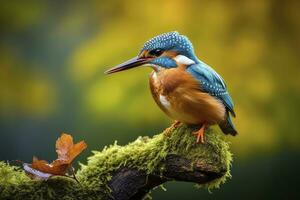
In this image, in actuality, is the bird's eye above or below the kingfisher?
above

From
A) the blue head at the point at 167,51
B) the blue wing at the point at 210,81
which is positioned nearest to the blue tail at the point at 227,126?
the blue wing at the point at 210,81

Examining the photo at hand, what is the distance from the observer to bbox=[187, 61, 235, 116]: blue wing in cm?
223

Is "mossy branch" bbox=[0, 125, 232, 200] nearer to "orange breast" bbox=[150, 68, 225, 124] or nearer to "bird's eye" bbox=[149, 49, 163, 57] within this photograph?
"orange breast" bbox=[150, 68, 225, 124]

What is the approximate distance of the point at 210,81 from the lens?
7.38ft

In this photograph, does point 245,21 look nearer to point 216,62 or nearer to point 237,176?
point 216,62

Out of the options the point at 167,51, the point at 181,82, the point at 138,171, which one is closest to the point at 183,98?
the point at 181,82

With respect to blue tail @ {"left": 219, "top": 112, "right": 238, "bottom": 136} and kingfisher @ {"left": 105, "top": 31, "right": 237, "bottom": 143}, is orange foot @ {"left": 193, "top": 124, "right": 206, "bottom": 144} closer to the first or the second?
kingfisher @ {"left": 105, "top": 31, "right": 237, "bottom": 143}

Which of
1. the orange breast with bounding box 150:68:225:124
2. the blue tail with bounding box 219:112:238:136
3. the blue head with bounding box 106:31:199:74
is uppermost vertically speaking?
the blue head with bounding box 106:31:199:74

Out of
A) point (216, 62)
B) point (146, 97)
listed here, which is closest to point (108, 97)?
point (146, 97)

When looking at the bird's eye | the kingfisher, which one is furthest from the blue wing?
the bird's eye

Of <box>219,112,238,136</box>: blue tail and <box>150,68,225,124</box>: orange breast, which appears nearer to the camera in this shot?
<box>150,68,225,124</box>: orange breast

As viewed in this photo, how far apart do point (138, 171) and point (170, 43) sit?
0.54 metres

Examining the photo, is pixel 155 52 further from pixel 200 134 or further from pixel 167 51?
pixel 200 134

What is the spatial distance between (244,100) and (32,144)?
163 cm
